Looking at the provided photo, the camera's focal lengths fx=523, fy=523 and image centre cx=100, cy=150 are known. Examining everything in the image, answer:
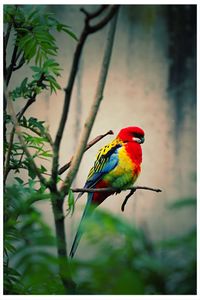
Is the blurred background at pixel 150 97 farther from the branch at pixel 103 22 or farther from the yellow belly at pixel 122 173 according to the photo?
the branch at pixel 103 22

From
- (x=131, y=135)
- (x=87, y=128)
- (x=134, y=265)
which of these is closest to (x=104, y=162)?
(x=131, y=135)

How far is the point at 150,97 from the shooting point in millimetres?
1795

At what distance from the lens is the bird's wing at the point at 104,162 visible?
1.48 metres

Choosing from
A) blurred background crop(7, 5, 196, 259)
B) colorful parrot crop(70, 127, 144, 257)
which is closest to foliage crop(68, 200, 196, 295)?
colorful parrot crop(70, 127, 144, 257)

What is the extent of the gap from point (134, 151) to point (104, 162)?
10 centimetres

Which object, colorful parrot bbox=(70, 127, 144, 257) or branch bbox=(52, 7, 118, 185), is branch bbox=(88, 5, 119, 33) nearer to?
branch bbox=(52, 7, 118, 185)

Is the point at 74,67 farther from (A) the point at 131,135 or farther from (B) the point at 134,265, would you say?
(A) the point at 131,135

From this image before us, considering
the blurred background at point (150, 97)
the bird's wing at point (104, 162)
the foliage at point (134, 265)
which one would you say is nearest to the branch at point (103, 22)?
the foliage at point (134, 265)

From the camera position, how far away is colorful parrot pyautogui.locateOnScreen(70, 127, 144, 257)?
148 cm

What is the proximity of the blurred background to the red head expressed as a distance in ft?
0.18

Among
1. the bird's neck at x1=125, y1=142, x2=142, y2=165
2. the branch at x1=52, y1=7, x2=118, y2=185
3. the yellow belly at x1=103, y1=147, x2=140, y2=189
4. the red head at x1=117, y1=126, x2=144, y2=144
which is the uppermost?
the branch at x1=52, y1=7, x2=118, y2=185

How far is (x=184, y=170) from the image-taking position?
1.77 meters

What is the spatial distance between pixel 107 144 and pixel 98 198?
0.53 ft
